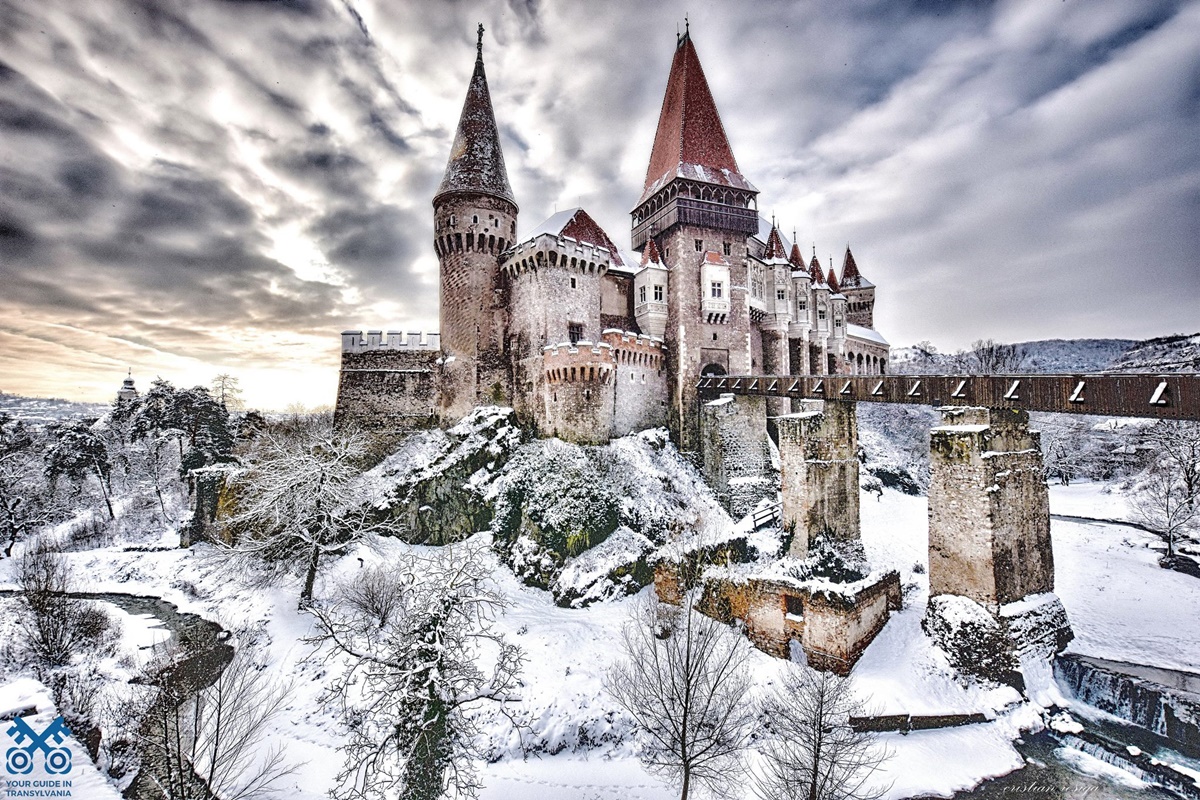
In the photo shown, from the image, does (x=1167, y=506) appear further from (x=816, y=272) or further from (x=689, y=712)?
(x=689, y=712)

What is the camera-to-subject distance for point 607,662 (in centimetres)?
1502

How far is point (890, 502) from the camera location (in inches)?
1145

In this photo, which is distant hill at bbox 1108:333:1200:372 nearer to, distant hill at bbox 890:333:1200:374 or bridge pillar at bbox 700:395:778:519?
distant hill at bbox 890:333:1200:374

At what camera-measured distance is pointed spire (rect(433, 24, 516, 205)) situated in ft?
83.5

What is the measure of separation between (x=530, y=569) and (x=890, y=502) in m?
23.2

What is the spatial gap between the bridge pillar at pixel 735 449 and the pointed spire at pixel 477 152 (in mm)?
16875

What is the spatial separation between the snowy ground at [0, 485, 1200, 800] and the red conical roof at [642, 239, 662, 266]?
61.0 feet

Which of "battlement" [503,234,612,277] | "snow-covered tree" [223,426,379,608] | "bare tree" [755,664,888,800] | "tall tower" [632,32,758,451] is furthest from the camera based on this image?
"tall tower" [632,32,758,451]

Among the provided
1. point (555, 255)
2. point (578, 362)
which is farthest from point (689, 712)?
point (555, 255)

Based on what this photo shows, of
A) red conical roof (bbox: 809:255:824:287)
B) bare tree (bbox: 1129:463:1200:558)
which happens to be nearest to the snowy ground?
bare tree (bbox: 1129:463:1200:558)

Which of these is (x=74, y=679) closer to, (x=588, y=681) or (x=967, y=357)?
(x=588, y=681)

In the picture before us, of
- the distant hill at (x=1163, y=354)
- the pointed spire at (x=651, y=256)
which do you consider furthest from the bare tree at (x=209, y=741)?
the distant hill at (x=1163, y=354)

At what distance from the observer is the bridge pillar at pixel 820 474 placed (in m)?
18.7

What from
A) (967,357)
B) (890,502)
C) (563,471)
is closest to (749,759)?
(563,471)
